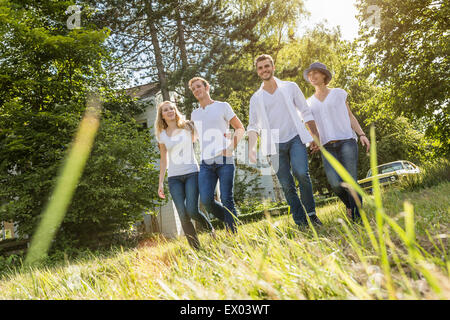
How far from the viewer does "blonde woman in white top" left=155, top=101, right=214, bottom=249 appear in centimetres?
421

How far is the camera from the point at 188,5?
15.7 metres

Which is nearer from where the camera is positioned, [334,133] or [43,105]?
[334,133]

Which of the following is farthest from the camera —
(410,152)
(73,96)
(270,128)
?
(410,152)

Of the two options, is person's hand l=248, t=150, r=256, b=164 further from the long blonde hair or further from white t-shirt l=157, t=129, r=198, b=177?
the long blonde hair

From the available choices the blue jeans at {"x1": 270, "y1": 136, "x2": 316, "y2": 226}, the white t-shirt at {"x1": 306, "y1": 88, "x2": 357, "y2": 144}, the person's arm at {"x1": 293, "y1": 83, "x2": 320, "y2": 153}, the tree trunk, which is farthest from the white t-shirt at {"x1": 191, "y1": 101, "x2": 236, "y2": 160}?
the tree trunk

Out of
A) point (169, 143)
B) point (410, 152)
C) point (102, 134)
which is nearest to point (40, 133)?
point (102, 134)

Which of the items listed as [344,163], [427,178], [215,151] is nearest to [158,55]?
[427,178]

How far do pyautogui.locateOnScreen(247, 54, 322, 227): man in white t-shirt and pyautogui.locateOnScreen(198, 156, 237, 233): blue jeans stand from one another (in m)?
0.38

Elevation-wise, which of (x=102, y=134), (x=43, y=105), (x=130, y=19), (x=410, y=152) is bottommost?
(x=410, y=152)

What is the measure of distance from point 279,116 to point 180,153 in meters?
1.27

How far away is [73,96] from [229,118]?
10.2 metres

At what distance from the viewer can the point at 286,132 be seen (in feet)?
13.0

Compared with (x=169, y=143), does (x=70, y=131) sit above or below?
above
